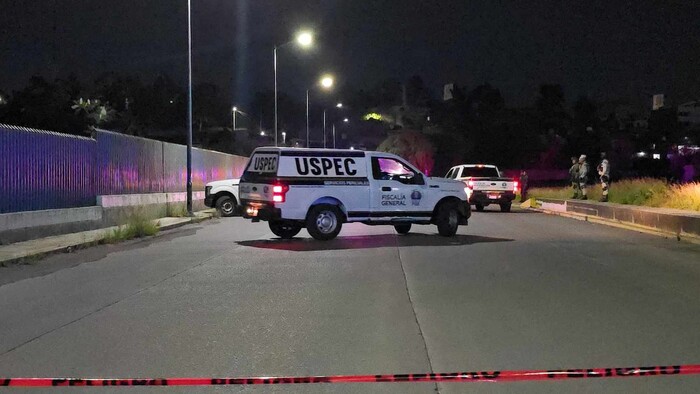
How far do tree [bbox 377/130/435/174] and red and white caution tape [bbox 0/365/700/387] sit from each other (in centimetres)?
6924

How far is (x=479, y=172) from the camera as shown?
103 ft

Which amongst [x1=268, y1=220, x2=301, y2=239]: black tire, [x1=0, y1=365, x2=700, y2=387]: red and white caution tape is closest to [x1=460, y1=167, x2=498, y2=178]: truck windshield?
[x1=268, y1=220, x2=301, y2=239]: black tire

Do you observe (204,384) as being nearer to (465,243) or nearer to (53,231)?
(465,243)

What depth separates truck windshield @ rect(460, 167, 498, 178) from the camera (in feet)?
102

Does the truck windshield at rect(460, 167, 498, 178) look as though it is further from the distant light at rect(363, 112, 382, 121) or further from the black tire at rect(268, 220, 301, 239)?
the distant light at rect(363, 112, 382, 121)

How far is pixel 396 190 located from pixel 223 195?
11997mm

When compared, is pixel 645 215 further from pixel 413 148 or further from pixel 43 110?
pixel 413 148

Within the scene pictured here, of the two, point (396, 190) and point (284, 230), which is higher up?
point (396, 190)

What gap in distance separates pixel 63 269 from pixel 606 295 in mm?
9398

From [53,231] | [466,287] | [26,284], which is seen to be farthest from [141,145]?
[466,287]

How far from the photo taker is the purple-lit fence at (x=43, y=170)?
1666 cm

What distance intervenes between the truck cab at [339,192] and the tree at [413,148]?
57156mm

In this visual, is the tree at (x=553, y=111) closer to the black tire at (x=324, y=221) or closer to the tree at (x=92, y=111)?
the tree at (x=92, y=111)

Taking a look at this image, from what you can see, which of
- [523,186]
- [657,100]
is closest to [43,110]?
[523,186]
